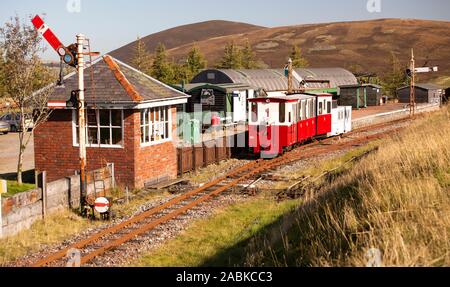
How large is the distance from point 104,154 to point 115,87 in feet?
7.30

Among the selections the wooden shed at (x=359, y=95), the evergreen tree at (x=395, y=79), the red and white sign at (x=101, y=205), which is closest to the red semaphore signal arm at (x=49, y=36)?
the red and white sign at (x=101, y=205)

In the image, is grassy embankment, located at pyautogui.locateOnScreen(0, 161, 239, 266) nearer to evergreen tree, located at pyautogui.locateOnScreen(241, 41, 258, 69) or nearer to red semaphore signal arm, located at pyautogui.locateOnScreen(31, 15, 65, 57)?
red semaphore signal arm, located at pyautogui.locateOnScreen(31, 15, 65, 57)

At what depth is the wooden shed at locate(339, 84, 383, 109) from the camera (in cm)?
5462

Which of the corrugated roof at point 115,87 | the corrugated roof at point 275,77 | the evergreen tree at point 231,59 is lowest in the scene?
the corrugated roof at point 115,87

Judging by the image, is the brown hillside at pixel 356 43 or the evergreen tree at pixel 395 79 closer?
the evergreen tree at pixel 395 79

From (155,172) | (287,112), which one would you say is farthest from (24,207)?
(287,112)

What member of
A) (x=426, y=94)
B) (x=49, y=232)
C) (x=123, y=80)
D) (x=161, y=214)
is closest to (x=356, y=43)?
(x=426, y=94)

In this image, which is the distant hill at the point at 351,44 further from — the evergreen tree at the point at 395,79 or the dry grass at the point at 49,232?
the dry grass at the point at 49,232

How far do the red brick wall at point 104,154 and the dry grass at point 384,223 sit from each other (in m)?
8.11

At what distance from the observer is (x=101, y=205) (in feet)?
45.5

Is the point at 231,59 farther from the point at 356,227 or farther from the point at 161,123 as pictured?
the point at 356,227

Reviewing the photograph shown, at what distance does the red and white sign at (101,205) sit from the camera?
13.8 m

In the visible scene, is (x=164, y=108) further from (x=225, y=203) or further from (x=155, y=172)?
(x=225, y=203)

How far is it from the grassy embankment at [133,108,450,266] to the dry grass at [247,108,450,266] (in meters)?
0.01
